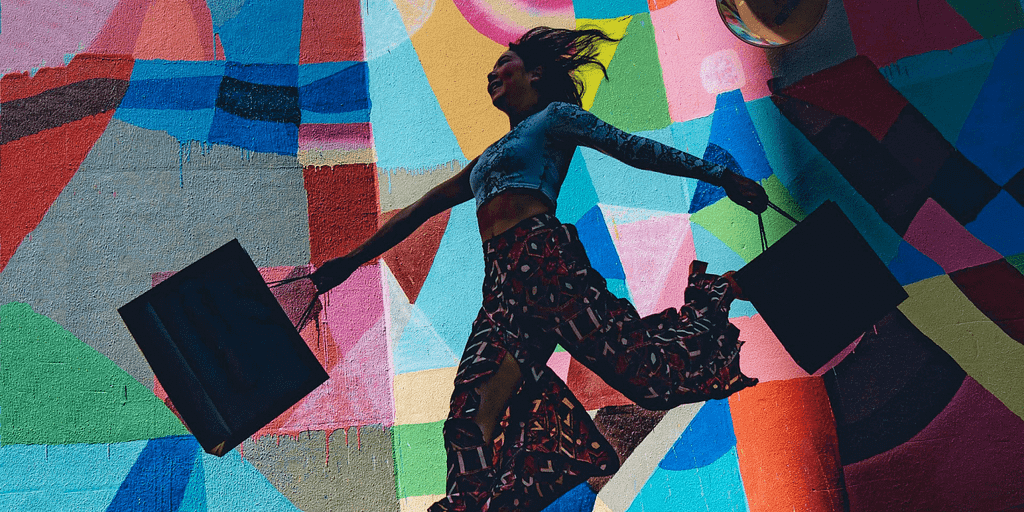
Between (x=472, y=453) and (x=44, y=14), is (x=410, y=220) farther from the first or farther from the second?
(x=44, y=14)

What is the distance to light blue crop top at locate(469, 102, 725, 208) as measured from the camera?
2.92 metres

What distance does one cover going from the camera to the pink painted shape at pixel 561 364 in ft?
9.59

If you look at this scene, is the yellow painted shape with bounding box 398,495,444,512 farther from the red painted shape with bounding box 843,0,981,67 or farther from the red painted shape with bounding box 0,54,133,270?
the red painted shape with bounding box 843,0,981,67

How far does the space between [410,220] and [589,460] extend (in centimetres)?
123

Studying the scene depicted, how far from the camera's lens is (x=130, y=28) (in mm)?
3176

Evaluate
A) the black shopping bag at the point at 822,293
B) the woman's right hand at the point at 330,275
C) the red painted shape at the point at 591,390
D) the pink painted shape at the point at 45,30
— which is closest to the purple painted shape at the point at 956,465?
the black shopping bag at the point at 822,293

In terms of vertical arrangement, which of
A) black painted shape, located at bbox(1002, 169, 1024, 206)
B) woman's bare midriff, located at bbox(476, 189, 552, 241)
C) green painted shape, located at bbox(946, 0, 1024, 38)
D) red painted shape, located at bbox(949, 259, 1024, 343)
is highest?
green painted shape, located at bbox(946, 0, 1024, 38)

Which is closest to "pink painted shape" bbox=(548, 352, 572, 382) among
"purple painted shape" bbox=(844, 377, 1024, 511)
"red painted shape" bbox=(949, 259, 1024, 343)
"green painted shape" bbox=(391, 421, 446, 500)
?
"green painted shape" bbox=(391, 421, 446, 500)

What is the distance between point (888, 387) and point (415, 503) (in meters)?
1.92

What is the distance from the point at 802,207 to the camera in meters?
3.00

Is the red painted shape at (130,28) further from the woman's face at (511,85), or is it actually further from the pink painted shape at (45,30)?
the woman's face at (511,85)

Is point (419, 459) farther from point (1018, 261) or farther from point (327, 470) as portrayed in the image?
point (1018, 261)

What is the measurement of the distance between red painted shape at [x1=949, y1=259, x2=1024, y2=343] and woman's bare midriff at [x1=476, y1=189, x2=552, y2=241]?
166 cm

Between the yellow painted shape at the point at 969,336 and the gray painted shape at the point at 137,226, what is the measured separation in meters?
2.52
